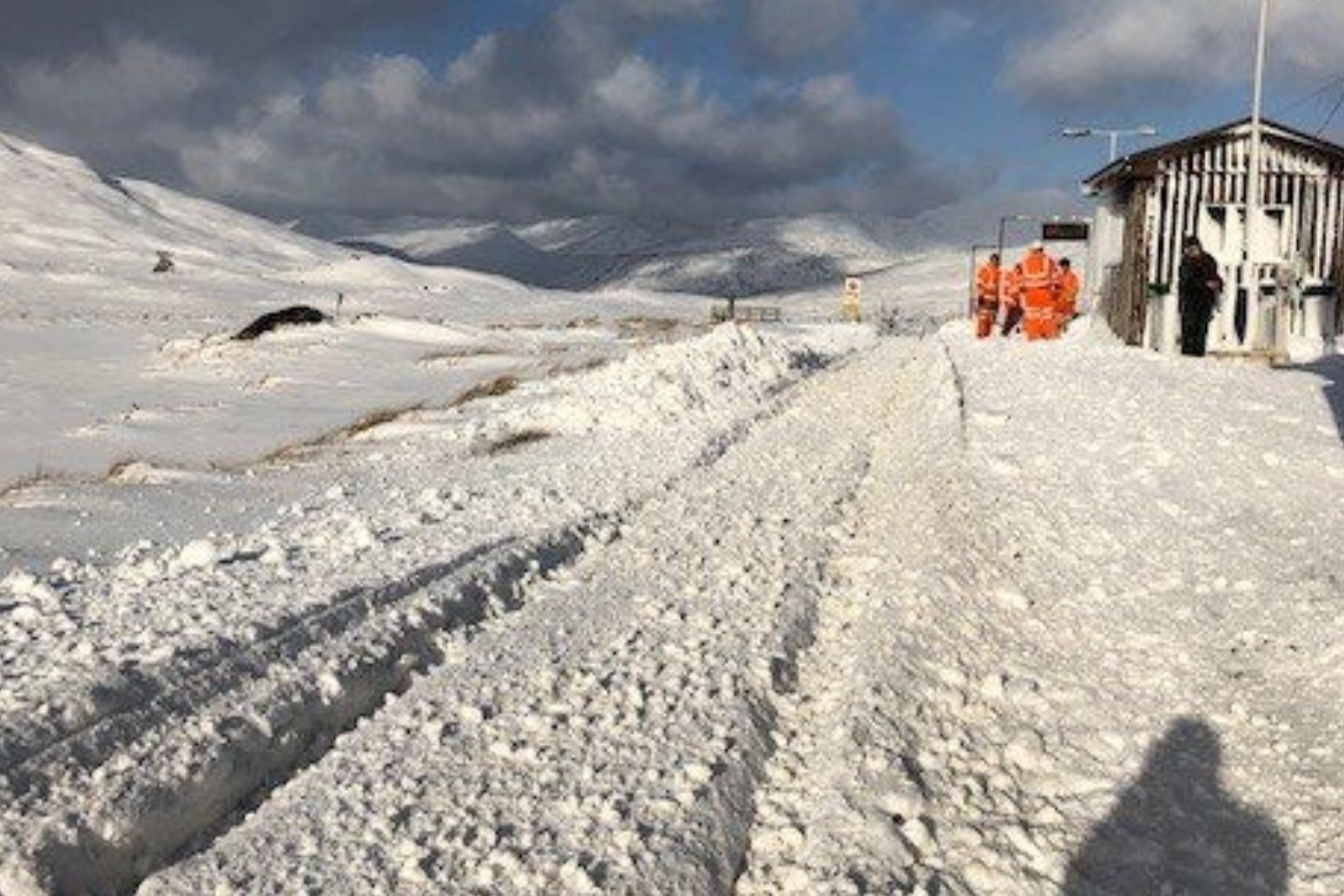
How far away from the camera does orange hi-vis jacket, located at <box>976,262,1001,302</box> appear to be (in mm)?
23453

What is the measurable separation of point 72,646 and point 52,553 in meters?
→ 2.17

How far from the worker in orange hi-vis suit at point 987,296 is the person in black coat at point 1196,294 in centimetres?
511

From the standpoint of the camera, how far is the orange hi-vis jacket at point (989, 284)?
23453mm

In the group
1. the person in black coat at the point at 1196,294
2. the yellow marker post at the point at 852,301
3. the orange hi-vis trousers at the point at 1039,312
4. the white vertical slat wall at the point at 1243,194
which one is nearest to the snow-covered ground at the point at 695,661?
the person in black coat at the point at 1196,294

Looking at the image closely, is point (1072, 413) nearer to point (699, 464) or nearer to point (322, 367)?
point (699, 464)

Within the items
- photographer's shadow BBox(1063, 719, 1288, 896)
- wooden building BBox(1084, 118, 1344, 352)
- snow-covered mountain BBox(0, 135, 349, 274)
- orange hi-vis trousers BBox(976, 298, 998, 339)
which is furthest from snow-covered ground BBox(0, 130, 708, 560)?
snow-covered mountain BBox(0, 135, 349, 274)

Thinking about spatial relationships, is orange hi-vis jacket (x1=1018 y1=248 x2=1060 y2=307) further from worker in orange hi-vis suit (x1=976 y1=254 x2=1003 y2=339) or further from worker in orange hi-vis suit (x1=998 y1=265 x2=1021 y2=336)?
worker in orange hi-vis suit (x1=976 y1=254 x2=1003 y2=339)

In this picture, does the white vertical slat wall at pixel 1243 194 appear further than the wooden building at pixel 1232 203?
Yes

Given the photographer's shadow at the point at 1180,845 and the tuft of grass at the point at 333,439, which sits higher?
the tuft of grass at the point at 333,439

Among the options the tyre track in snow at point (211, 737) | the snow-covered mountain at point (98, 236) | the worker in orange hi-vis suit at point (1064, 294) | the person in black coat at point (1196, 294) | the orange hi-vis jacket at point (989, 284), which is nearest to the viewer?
the tyre track in snow at point (211, 737)

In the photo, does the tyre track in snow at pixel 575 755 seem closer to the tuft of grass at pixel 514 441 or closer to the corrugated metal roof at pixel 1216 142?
the tuft of grass at pixel 514 441

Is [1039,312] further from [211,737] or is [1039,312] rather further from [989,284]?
[211,737]

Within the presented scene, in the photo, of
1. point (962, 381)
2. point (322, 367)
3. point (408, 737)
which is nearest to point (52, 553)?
point (408, 737)

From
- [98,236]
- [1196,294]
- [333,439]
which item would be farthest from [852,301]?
[98,236]
